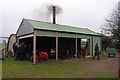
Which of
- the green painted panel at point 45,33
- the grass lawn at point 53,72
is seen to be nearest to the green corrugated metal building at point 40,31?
the green painted panel at point 45,33

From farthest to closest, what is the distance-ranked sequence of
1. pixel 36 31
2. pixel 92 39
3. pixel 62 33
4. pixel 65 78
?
pixel 92 39 < pixel 62 33 < pixel 36 31 < pixel 65 78

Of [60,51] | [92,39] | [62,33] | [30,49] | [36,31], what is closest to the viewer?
[36,31]

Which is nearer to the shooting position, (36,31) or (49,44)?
(36,31)

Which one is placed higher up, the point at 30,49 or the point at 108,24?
the point at 108,24

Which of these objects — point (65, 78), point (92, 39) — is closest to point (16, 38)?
point (92, 39)

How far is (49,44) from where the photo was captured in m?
16.8

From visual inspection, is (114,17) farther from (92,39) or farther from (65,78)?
(65,78)

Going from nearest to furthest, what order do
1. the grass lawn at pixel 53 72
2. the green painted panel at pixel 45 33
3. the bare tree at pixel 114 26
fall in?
the grass lawn at pixel 53 72 → the green painted panel at pixel 45 33 → the bare tree at pixel 114 26

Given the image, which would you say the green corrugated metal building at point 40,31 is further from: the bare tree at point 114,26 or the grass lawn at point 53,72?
the bare tree at point 114,26

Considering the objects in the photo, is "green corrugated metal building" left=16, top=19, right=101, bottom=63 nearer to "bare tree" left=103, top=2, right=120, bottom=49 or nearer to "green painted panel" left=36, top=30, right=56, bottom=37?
"green painted panel" left=36, top=30, right=56, bottom=37

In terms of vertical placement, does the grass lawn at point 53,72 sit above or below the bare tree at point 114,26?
below

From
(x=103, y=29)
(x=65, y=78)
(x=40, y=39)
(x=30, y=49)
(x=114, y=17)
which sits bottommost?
(x=65, y=78)

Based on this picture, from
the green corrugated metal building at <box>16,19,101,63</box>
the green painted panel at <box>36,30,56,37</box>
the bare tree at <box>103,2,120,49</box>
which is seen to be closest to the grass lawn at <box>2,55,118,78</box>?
the green corrugated metal building at <box>16,19,101,63</box>

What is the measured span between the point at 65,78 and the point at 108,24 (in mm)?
30886
